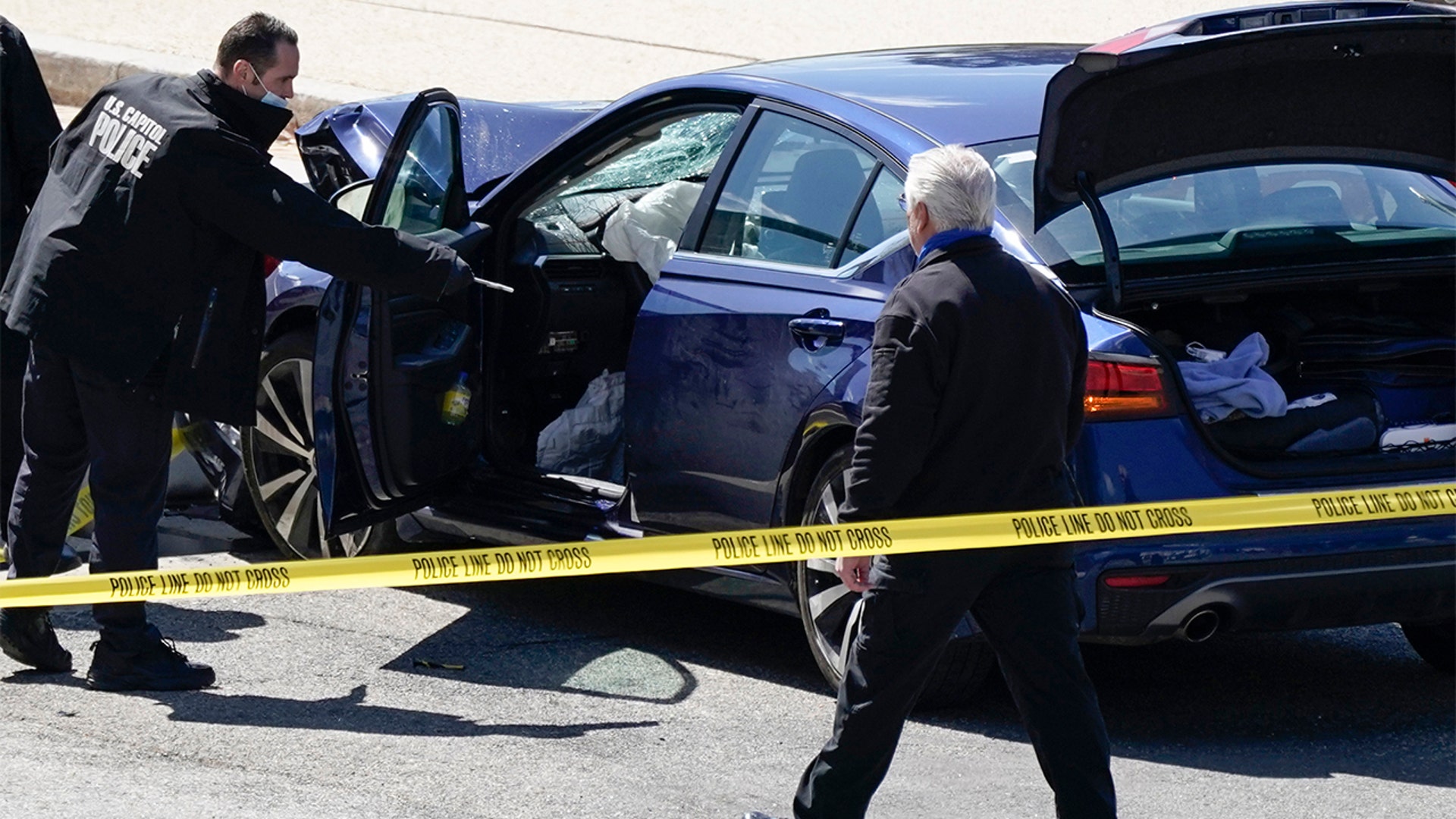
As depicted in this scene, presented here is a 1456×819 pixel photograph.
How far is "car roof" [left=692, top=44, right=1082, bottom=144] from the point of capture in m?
5.45

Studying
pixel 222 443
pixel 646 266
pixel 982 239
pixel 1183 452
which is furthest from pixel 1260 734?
pixel 222 443

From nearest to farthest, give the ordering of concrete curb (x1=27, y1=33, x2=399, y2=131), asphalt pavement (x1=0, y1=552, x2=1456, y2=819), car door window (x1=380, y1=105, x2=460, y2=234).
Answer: asphalt pavement (x1=0, y1=552, x2=1456, y2=819), car door window (x1=380, y1=105, x2=460, y2=234), concrete curb (x1=27, y1=33, x2=399, y2=131)

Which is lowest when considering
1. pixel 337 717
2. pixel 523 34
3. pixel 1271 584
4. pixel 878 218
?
pixel 337 717

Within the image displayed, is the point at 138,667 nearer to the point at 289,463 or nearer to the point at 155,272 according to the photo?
the point at 155,272

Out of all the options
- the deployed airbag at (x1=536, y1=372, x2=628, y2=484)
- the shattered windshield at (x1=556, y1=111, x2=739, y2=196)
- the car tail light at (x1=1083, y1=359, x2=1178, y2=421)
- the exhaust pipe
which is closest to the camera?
the car tail light at (x1=1083, y1=359, x2=1178, y2=421)

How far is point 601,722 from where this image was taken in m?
5.28

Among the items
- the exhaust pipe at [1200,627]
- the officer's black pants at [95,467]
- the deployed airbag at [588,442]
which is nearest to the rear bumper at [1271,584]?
the exhaust pipe at [1200,627]

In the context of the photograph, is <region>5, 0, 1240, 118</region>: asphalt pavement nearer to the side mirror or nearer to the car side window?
the side mirror

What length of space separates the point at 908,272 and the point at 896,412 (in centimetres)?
133

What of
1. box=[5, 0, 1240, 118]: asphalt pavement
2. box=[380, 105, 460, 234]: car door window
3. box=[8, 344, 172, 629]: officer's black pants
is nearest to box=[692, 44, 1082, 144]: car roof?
box=[380, 105, 460, 234]: car door window

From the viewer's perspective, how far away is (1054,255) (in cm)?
501

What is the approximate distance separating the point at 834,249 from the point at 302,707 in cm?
193

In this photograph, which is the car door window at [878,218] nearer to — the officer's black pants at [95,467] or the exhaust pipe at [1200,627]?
the exhaust pipe at [1200,627]

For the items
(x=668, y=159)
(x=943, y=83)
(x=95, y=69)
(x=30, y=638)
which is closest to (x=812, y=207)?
(x=943, y=83)
